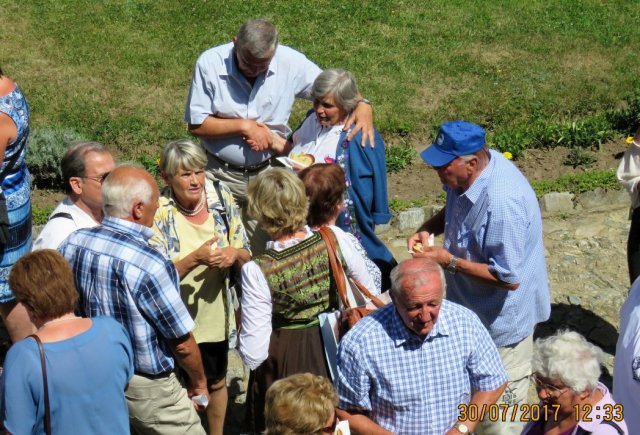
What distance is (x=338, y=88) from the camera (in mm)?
6031

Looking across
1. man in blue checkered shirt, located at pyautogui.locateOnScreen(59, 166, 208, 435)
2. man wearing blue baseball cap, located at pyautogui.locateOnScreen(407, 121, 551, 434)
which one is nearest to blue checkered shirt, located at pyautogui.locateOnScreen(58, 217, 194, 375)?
man in blue checkered shirt, located at pyautogui.locateOnScreen(59, 166, 208, 435)

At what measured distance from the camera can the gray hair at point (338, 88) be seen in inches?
238

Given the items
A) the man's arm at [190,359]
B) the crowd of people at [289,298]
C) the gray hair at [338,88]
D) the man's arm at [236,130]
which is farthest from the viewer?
the man's arm at [236,130]

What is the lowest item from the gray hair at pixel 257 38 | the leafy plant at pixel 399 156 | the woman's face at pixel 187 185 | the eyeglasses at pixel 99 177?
the leafy plant at pixel 399 156

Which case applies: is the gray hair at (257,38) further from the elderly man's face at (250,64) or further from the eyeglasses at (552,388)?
the eyeglasses at (552,388)

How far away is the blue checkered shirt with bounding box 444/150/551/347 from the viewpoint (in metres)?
5.10

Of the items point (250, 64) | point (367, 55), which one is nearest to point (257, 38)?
point (250, 64)

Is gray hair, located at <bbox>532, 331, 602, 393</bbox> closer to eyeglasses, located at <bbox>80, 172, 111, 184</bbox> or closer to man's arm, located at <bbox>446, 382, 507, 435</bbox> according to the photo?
man's arm, located at <bbox>446, 382, 507, 435</bbox>

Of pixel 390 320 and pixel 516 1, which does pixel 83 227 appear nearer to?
pixel 390 320

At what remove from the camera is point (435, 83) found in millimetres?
10836

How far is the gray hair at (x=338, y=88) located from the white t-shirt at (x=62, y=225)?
169cm

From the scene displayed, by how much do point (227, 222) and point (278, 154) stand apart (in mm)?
1218

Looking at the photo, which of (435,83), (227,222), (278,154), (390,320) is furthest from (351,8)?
(390,320)

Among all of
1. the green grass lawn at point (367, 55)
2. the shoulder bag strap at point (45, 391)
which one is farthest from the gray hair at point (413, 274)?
the green grass lawn at point (367, 55)
